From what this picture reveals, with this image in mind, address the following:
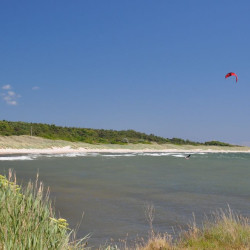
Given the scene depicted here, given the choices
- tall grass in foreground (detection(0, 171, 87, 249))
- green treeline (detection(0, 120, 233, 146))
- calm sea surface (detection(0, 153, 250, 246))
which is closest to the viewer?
tall grass in foreground (detection(0, 171, 87, 249))

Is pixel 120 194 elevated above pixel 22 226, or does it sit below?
below

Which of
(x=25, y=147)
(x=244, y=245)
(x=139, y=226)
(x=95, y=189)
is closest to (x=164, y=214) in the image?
(x=139, y=226)

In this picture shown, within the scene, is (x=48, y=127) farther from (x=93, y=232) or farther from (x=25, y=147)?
(x=93, y=232)

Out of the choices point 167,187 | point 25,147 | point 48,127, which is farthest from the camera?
point 48,127

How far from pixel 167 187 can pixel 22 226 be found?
14.5 m

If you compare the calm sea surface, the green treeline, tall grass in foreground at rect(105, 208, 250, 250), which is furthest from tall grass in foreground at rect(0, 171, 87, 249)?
the green treeline

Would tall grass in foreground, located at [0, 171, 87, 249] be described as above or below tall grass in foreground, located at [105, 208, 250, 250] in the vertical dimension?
above

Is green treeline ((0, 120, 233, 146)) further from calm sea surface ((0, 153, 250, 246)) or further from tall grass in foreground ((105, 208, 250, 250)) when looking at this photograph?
tall grass in foreground ((105, 208, 250, 250))

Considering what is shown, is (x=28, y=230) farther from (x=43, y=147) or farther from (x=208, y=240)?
(x=43, y=147)

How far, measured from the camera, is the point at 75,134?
9394cm

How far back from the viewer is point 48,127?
94.0m

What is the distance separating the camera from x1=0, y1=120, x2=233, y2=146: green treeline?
7844 centimetres

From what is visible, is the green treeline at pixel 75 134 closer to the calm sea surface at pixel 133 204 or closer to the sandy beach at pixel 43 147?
the sandy beach at pixel 43 147

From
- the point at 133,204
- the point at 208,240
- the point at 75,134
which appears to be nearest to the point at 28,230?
the point at 208,240
